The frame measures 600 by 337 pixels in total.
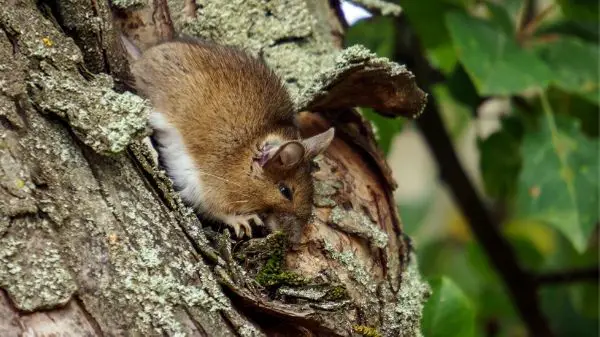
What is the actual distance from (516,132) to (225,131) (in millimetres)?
1442

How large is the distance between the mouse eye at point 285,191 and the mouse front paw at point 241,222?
0.36ft

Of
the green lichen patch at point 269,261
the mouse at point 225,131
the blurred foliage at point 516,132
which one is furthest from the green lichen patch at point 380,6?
the green lichen patch at point 269,261

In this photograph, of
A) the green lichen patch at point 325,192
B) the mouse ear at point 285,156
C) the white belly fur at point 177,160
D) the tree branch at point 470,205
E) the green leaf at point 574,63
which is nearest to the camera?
the green lichen patch at point 325,192

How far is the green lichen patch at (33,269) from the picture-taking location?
1.60m

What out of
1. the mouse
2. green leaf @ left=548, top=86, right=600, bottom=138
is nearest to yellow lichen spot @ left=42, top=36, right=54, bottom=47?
the mouse

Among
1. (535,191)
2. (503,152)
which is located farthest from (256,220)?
(503,152)

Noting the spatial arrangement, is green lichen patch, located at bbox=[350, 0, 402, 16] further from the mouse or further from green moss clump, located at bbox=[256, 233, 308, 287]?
green moss clump, located at bbox=[256, 233, 308, 287]

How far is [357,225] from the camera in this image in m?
2.24

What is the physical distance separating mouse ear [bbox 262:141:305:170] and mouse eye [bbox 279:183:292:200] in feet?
0.18

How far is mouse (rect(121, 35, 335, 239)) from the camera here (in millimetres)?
2506

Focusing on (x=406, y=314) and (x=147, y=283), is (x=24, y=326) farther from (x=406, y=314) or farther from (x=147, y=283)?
(x=406, y=314)

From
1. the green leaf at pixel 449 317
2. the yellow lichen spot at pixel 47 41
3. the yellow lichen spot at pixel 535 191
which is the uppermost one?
the yellow lichen spot at pixel 47 41

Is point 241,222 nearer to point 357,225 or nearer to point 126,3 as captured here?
point 357,225

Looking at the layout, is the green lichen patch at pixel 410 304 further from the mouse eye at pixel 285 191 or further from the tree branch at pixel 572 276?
the tree branch at pixel 572 276
